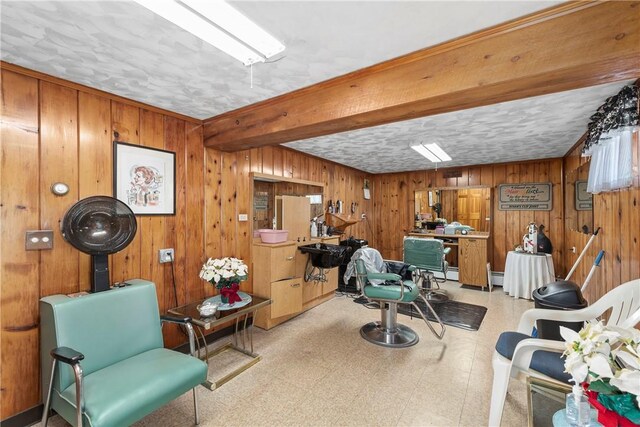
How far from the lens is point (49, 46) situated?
1.50 meters

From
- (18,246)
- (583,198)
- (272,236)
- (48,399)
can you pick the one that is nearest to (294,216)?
(272,236)

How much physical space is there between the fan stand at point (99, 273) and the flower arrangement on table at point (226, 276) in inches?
28.0

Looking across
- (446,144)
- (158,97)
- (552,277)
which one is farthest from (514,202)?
(158,97)

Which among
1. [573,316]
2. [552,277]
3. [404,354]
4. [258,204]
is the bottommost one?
[404,354]

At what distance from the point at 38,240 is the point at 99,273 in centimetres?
43

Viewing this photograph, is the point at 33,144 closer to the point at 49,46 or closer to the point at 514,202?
the point at 49,46

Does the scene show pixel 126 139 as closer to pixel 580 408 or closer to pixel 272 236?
pixel 272 236

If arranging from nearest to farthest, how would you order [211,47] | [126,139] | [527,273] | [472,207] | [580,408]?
[580,408] → [211,47] → [126,139] → [527,273] → [472,207]

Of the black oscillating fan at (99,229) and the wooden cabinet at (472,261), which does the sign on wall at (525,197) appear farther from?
the black oscillating fan at (99,229)

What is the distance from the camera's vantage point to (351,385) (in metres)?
2.14

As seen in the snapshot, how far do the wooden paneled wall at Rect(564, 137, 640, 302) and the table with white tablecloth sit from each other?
3.06 feet

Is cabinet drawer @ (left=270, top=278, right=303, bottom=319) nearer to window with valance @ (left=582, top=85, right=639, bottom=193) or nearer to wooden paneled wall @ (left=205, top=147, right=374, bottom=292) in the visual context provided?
wooden paneled wall @ (left=205, top=147, right=374, bottom=292)

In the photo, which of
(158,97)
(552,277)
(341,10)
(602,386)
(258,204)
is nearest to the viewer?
(602,386)

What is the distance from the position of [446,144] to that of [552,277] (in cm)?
274
